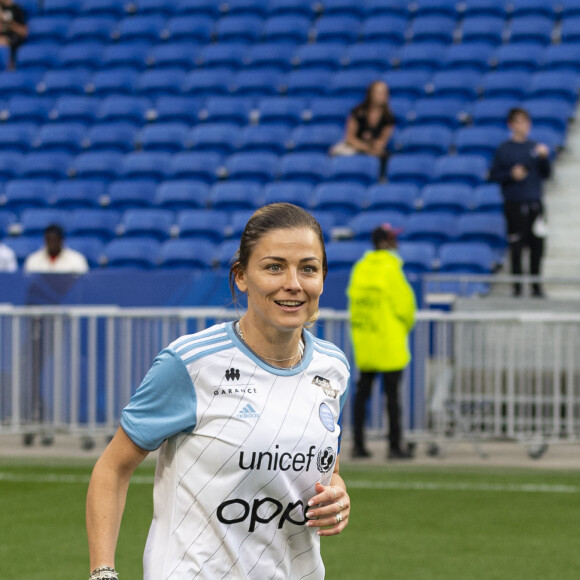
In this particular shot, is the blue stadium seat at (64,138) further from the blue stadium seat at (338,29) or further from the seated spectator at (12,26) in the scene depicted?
the blue stadium seat at (338,29)

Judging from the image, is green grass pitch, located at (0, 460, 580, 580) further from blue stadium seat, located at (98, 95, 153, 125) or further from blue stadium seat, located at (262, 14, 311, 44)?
blue stadium seat, located at (262, 14, 311, 44)

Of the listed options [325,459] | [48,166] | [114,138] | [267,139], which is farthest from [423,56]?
[325,459]

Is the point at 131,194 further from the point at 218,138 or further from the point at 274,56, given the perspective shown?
the point at 274,56

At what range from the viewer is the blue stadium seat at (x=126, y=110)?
19.3 m

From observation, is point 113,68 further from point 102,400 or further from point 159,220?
point 102,400

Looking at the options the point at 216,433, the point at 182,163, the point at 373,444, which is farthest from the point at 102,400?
the point at 216,433

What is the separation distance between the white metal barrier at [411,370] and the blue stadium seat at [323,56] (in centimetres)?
827

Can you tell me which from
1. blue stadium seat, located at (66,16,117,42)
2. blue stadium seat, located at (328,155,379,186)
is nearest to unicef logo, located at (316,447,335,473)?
blue stadium seat, located at (328,155,379,186)

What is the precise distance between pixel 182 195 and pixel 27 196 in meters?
2.40

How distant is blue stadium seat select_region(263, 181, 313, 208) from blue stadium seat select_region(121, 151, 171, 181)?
7.03 feet

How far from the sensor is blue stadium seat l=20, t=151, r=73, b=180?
1847 cm

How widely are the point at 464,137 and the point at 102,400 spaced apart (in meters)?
6.97

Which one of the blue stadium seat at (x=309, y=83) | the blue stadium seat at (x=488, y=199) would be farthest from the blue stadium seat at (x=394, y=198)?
the blue stadium seat at (x=309, y=83)

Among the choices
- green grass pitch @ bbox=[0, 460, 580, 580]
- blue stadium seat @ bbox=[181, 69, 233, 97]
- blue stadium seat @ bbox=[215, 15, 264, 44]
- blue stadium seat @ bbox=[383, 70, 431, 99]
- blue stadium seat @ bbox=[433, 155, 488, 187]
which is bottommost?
green grass pitch @ bbox=[0, 460, 580, 580]
